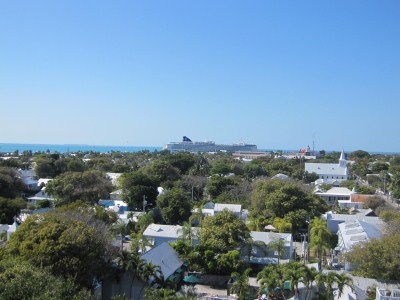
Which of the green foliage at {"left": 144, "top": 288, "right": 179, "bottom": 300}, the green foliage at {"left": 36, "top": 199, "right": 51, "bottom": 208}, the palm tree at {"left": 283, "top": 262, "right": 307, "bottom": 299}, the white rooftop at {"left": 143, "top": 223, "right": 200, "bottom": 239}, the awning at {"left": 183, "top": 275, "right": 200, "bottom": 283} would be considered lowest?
the awning at {"left": 183, "top": 275, "right": 200, "bottom": 283}

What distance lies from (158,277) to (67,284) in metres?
5.31

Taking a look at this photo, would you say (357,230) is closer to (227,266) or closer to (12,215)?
(227,266)

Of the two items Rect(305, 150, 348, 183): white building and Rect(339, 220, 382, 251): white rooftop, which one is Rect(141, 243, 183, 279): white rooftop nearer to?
Rect(339, 220, 382, 251): white rooftop

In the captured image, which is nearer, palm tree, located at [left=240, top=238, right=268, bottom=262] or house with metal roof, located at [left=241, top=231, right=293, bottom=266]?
palm tree, located at [left=240, top=238, right=268, bottom=262]

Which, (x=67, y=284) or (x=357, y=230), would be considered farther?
(x=357, y=230)

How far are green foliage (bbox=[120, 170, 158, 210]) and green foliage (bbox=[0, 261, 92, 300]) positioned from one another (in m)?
26.0

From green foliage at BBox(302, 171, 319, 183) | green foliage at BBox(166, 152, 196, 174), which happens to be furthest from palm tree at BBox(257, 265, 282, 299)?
green foliage at BBox(302, 171, 319, 183)

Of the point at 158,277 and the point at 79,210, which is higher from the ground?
the point at 79,210

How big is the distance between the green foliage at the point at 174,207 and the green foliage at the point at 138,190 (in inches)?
204

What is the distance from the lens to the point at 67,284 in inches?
533

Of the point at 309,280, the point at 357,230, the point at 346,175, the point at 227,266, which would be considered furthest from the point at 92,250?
the point at 346,175

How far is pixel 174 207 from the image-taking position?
3384 centimetres

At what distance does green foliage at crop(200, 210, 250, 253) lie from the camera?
73.2ft

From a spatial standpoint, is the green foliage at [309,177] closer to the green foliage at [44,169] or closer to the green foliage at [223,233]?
the green foliage at [44,169]
